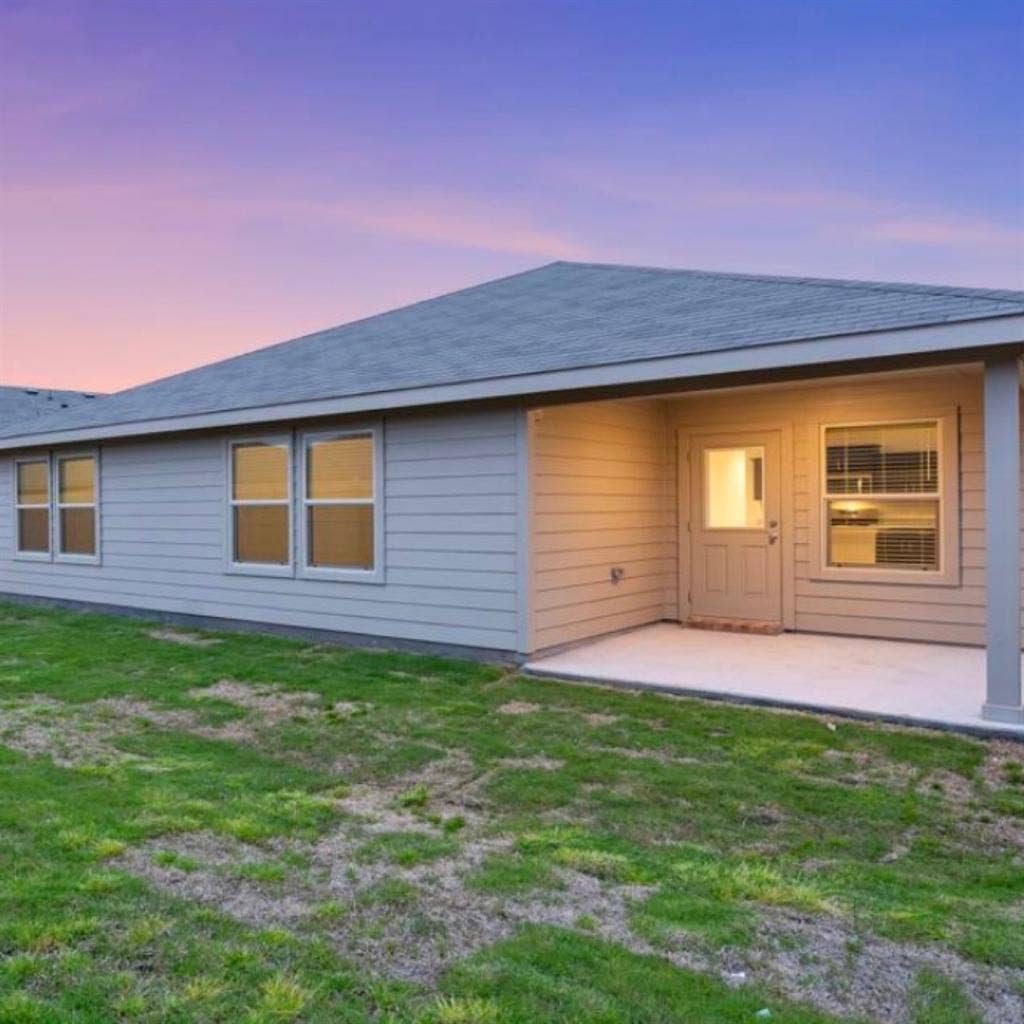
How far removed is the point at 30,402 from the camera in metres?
18.5

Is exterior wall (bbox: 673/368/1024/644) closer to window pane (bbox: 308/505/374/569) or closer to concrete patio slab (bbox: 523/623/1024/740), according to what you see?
concrete patio slab (bbox: 523/623/1024/740)

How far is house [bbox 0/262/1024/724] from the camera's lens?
6.45 metres

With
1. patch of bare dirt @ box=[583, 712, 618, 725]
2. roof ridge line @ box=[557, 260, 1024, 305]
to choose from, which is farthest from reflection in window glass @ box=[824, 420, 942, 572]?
patch of bare dirt @ box=[583, 712, 618, 725]

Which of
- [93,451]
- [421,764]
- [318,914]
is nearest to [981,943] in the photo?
[318,914]

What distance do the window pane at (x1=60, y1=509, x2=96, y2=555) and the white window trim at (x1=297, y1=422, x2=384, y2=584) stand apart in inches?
164

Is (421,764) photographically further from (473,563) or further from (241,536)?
(241,536)

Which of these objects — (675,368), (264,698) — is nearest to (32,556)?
(264,698)

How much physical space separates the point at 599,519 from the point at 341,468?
2.54m

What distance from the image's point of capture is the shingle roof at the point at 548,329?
18.5 ft

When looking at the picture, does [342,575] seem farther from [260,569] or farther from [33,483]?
[33,483]

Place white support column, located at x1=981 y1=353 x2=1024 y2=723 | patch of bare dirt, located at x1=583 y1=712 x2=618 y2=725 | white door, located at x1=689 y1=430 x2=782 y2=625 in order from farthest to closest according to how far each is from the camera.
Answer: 1. white door, located at x1=689 y1=430 x2=782 y2=625
2. patch of bare dirt, located at x1=583 y1=712 x2=618 y2=725
3. white support column, located at x1=981 y1=353 x2=1024 y2=723

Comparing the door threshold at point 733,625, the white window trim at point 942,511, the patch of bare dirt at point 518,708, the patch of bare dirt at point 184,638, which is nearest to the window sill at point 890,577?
the white window trim at point 942,511

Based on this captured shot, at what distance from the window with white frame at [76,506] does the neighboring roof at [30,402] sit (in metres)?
5.71

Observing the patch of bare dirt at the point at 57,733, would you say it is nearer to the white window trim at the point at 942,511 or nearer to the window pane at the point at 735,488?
the window pane at the point at 735,488
